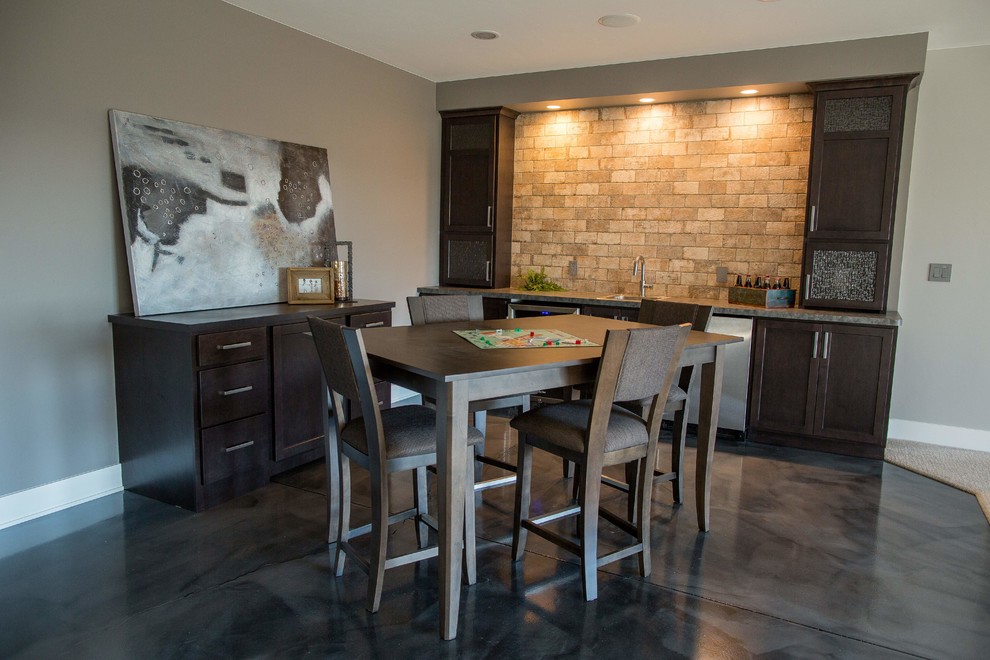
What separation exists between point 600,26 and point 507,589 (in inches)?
133

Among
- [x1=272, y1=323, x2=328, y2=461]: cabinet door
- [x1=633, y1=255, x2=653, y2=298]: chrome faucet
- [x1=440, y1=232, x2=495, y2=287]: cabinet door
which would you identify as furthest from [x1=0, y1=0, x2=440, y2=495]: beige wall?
[x1=633, y1=255, x2=653, y2=298]: chrome faucet

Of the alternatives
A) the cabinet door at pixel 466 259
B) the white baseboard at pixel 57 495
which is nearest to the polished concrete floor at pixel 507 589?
the white baseboard at pixel 57 495

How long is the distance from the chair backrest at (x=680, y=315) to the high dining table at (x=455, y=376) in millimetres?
380

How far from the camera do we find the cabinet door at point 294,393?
3.57 meters

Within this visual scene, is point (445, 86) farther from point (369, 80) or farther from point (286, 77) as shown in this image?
point (286, 77)

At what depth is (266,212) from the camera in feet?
13.3

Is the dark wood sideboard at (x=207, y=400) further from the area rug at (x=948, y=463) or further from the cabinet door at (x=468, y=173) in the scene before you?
the area rug at (x=948, y=463)

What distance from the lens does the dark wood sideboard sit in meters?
3.15

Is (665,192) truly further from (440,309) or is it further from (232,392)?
(232,392)

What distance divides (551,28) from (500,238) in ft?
6.30

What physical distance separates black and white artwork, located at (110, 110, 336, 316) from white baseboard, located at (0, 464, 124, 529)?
2.77 ft

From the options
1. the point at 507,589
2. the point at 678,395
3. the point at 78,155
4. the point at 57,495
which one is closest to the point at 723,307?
the point at 678,395

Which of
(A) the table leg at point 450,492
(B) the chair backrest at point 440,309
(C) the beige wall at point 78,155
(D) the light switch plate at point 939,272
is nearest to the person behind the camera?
(A) the table leg at point 450,492

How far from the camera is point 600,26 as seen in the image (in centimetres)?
418
